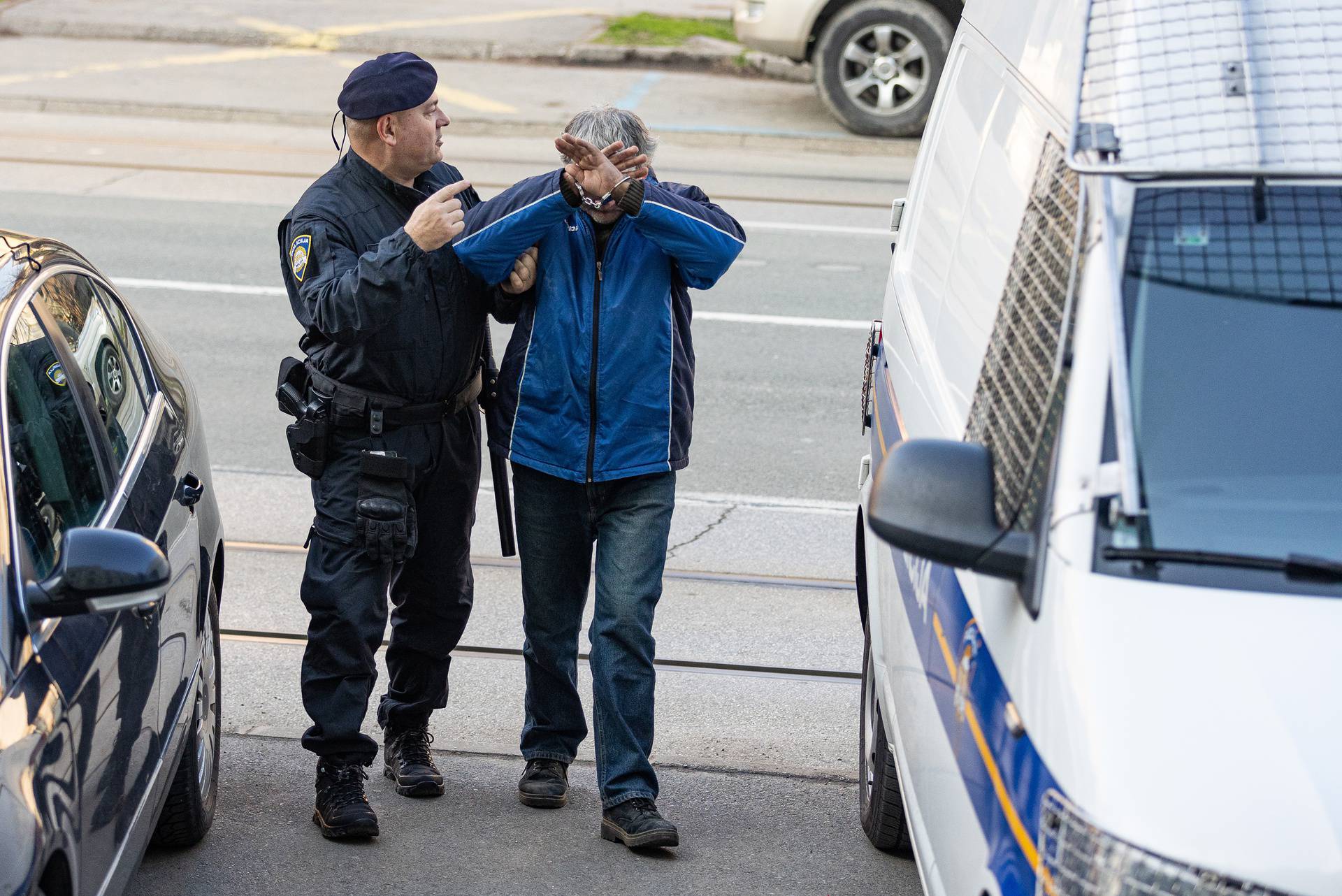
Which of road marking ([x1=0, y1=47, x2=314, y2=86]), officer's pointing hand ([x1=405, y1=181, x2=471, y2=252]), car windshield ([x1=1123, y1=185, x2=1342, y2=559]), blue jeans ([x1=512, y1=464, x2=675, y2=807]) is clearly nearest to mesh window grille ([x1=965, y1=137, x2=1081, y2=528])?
car windshield ([x1=1123, y1=185, x2=1342, y2=559])

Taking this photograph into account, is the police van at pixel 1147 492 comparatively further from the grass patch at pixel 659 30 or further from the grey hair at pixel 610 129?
the grass patch at pixel 659 30

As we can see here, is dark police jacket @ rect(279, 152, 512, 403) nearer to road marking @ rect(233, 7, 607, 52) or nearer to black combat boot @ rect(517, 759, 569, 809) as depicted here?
black combat boot @ rect(517, 759, 569, 809)

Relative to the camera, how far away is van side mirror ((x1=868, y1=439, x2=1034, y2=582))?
7.48 ft

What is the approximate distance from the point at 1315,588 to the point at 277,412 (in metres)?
6.09

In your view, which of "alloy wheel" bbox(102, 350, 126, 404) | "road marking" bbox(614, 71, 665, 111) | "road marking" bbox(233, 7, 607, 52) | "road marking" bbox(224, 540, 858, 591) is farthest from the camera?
"road marking" bbox(233, 7, 607, 52)

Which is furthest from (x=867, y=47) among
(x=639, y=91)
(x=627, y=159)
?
(x=627, y=159)

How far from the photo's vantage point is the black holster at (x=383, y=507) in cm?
386

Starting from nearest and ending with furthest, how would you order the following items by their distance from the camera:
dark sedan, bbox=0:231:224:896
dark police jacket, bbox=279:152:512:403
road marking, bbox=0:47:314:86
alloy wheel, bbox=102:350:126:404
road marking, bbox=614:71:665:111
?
1. dark sedan, bbox=0:231:224:896
2. alloy wheel, bbox=102:350:126:404
3. dark police jacket, bbox=279:152:512:403
4. road marking, bbox=614:71:665:111
5. road marking, bbox=0:47:314:86

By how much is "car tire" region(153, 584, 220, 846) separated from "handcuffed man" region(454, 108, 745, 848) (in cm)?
84

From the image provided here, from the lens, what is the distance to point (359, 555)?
391cm

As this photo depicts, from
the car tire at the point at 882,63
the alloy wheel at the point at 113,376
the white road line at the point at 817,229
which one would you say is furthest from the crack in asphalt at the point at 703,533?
the car tire at the point at 882,63

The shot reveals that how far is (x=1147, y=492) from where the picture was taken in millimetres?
2279

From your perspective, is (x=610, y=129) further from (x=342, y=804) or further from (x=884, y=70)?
(x=884, y=70)

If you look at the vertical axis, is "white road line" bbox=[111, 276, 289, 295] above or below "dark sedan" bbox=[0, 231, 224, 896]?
above
